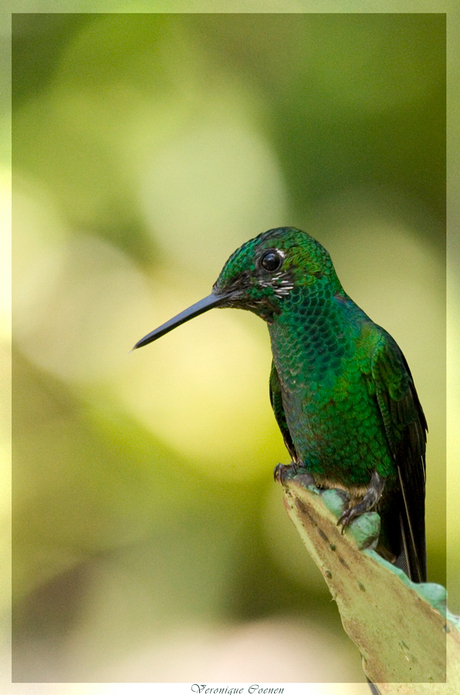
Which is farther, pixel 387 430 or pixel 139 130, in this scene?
pixel 139 130

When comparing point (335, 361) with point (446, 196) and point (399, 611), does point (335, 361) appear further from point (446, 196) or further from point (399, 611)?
point (446, 196)

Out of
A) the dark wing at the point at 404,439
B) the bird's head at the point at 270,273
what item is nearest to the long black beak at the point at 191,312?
the bird's head at the point at 270,273

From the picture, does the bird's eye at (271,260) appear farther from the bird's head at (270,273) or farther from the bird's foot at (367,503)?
the bird's foot at (367,503)

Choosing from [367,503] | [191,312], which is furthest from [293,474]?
[191,312]

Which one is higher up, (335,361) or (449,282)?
(449,282)

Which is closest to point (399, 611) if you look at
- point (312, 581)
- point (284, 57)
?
point (312, 581)

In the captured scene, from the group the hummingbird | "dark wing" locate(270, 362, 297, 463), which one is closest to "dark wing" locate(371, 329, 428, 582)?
the hummingbird

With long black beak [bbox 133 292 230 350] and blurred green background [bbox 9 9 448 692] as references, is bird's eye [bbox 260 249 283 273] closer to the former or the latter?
long black beak [bbox 133 292 230 350]
